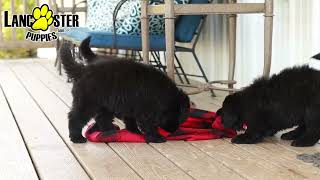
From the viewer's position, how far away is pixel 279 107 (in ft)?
7.66

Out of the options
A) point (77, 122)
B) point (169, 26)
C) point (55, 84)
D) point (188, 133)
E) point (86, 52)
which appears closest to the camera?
point (77, 122)

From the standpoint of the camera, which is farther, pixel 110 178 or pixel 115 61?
pixel 115 61

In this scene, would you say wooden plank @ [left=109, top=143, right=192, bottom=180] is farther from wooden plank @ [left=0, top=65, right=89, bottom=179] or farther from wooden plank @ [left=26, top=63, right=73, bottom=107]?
wooden plank @ [left=26, top=63, right=73, bottom=107]

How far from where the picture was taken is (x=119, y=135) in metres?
2.53

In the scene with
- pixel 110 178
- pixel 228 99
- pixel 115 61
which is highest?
pixel 115 61

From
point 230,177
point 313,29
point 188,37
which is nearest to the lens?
point 230,177

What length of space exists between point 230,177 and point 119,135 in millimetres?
756

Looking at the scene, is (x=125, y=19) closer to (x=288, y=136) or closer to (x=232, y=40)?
(x=232, y=40)

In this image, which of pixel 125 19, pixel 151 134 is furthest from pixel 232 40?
pixel 151 134

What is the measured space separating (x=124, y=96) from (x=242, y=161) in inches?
23.9

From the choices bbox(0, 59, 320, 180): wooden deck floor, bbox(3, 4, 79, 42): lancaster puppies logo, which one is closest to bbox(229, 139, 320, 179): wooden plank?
bbox(0, 59, 320, 180): wooden deck floor

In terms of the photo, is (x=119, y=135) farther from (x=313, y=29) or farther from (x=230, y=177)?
(x=313, y=29)

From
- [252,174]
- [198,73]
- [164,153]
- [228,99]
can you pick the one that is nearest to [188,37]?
[198,73]

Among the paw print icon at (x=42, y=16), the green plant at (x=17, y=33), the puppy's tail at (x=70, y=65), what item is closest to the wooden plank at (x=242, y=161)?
the puppy's tail at (x=70, y=65)
